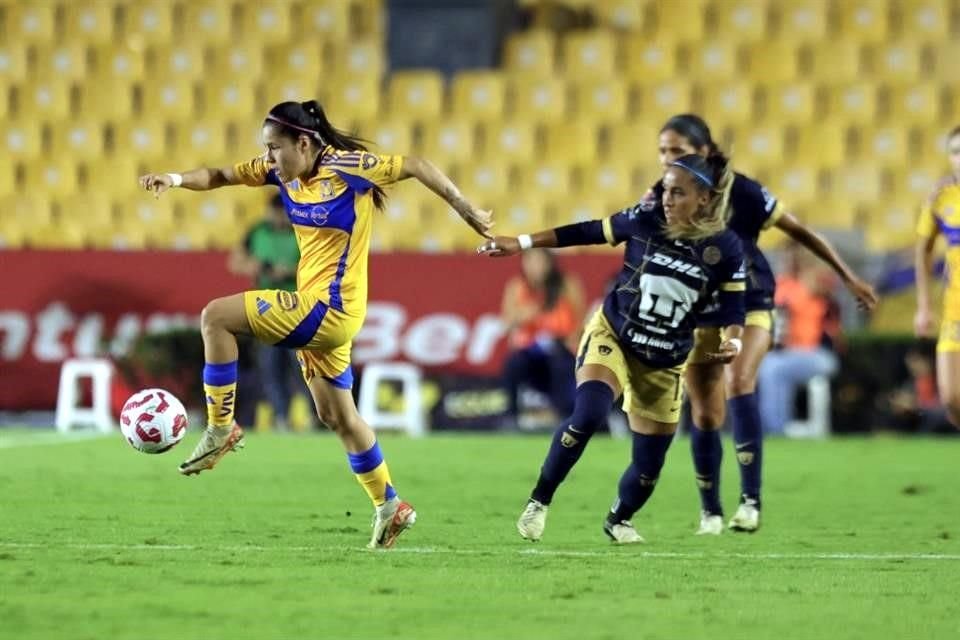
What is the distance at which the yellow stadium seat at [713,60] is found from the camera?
21.2 metres

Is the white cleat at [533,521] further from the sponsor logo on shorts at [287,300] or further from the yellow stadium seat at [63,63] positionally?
the yellow stadium seat at [63,63]

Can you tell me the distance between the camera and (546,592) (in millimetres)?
6320

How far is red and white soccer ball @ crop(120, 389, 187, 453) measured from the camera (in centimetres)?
797

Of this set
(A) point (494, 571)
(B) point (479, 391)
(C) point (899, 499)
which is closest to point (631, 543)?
(A) point (494, 571)

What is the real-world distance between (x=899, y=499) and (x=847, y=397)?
25.0 ft

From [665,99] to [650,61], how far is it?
27.2 inches

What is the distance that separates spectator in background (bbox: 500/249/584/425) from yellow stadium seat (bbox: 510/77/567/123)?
13.4 ft

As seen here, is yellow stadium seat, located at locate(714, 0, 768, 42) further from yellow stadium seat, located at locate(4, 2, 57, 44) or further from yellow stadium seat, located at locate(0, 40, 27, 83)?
yellow stadium seat, located at locate(0, 40, 27, 83)

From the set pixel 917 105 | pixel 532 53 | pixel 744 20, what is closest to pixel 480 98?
A: pixel 532 53

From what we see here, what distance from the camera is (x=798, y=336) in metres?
17.4

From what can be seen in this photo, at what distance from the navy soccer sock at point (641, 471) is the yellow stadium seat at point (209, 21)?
15229 mm

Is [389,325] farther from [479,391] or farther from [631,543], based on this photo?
[631,543]

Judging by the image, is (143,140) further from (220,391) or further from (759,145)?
(220,391)

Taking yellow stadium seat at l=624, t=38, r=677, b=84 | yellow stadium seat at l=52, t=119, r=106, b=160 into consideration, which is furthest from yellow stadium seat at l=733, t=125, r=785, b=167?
yellow stadium seat at l=52, t=119, r=106, b=160
